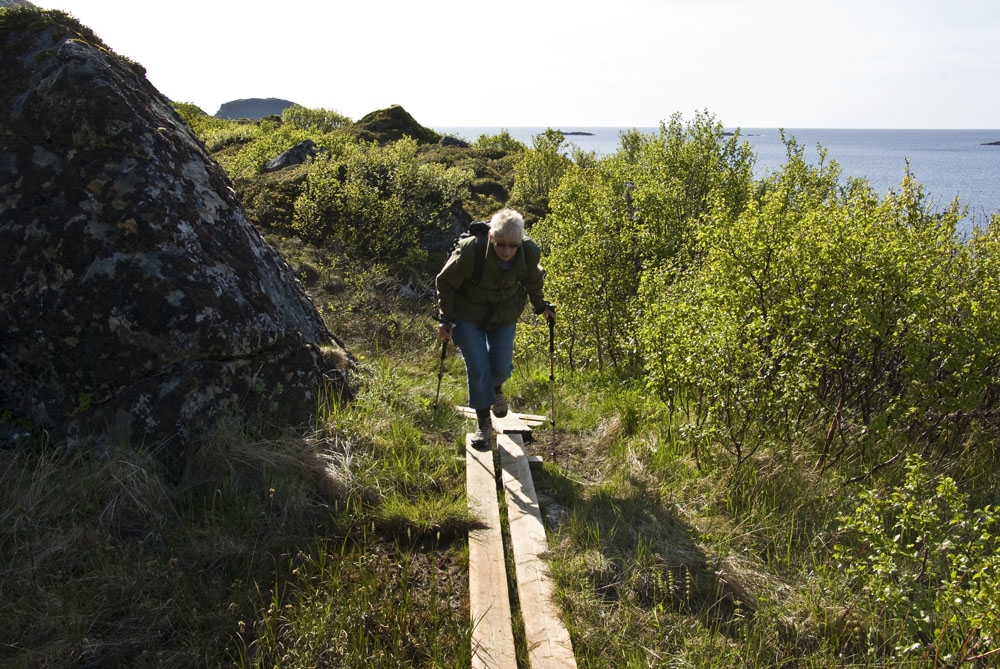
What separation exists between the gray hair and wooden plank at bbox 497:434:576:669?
6.45ft

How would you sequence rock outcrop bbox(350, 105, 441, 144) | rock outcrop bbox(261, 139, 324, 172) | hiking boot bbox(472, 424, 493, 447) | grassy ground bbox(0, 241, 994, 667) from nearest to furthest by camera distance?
grassy ground bbox(0, 241, 994, 667), hiking boot bbox(472, 424, 493, 447), rock outcrop bbox(261, 139, 324, 172), rock outcrop bbox(350, 105, 441, 144)

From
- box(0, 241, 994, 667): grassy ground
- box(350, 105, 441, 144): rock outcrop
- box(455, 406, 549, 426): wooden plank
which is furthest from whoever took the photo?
box(350, 105, 441, 144): rock outcrop

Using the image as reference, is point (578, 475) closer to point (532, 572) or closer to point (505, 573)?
point (532, 572)

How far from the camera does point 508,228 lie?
543cm

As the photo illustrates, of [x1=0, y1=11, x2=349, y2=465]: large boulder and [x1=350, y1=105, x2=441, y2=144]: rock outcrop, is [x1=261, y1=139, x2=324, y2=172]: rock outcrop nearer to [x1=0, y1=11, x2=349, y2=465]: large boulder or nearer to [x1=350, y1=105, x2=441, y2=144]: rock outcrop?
[x1=350, y1=105, x2=441, y2=144]: rock outcrop

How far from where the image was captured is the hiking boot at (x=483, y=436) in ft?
19.4

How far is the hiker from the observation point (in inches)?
222

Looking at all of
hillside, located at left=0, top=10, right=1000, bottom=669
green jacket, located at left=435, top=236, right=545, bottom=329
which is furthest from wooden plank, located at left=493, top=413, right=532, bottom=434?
green jacket, located at left=435, top=236, right=545, bottom=329

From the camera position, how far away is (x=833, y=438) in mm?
6016

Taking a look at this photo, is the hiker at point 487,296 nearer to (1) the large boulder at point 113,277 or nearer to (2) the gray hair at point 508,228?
(2) the gray hair at point 508,228

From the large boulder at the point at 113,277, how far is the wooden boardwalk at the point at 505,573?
1641 millimetres

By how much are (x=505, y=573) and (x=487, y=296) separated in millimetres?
2583

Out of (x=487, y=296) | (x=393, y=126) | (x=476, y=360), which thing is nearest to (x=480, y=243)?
(x=487, y=296)

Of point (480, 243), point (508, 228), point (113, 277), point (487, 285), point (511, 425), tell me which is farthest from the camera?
point (511, 425)
